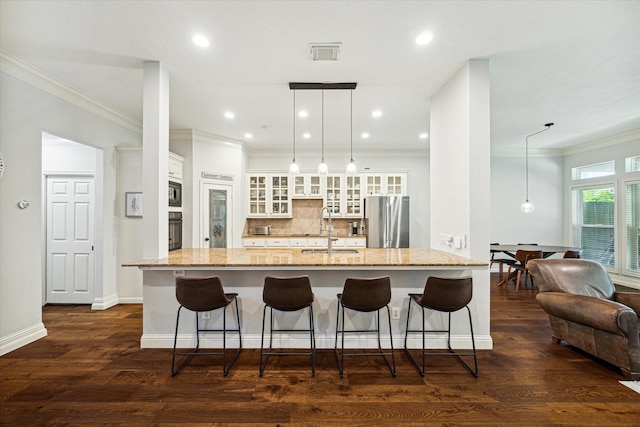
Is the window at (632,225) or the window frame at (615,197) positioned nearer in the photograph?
the window at (632,225)

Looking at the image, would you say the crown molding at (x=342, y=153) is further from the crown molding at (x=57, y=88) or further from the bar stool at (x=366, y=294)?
the bar stool at (x=366, y=294)

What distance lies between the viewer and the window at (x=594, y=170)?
5610mm

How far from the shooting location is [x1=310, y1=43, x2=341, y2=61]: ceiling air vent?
2.57m

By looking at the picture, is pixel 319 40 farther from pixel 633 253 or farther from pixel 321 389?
pixel 633 253

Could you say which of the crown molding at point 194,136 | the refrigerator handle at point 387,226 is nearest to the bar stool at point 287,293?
the refrigerator handle at point 387,226

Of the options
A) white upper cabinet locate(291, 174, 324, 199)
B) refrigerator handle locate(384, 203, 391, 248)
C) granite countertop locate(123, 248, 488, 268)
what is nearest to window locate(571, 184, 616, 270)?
refrigerator handle locate(384, 203, 391, 248)

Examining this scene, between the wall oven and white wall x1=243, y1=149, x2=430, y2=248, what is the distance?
223 centimetres

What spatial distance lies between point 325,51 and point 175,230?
3.60 metres


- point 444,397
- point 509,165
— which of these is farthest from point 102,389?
point 509,165

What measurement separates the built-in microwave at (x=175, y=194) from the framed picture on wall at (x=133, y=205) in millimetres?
435

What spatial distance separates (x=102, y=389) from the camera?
88.9 inches

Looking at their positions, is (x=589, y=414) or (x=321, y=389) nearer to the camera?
(x=589, y=414)

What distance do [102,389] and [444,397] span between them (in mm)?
2674

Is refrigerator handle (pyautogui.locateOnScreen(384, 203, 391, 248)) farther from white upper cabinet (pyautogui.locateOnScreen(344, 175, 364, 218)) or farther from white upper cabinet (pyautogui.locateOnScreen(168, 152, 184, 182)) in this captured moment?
white upper cabinet (pyautogui.locateOnScreen(168, 152, 184, 182))
